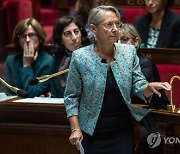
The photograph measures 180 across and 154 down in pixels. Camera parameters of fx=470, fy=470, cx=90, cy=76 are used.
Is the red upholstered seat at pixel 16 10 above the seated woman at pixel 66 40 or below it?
below

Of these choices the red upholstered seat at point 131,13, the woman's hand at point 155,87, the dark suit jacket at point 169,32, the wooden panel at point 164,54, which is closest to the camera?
the woman's hand at point 155,87

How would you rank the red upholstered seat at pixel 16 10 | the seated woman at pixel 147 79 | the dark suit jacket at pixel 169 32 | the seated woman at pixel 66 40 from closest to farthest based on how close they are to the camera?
1. the seated woman at pixel 147 79
2. the seated woman at pixel 66 40
3. the dark suit jacket at pixel 169 32
4. the red upholstered seat at pixel 16 10

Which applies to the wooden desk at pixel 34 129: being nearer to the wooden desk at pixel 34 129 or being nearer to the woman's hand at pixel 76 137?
the wooden desk at pixel 34 129

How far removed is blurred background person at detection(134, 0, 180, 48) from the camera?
66.1 inches

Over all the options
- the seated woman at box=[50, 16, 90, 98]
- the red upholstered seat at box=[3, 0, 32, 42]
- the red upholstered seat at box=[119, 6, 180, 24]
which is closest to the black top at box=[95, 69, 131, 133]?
the seated woman at box=[50, 16, 90, 98]

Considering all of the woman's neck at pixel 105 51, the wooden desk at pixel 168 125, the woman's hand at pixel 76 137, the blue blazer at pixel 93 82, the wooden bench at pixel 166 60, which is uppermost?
the woman's neck at pixel 105 51

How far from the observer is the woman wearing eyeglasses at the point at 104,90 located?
0.88 meters

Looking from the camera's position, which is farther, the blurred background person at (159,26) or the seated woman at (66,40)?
the blurred background person at (159,26)

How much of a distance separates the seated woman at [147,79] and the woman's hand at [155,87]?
0.11m

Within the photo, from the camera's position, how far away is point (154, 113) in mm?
1004

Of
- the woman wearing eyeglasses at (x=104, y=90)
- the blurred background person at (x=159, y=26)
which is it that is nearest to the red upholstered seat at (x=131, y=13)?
the blurred background person at (x=159, y=26)

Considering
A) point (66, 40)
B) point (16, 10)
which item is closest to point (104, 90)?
point (66, 40)

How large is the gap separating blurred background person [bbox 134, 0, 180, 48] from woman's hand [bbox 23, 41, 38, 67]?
1.44 feet

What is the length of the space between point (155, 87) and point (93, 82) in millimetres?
118
